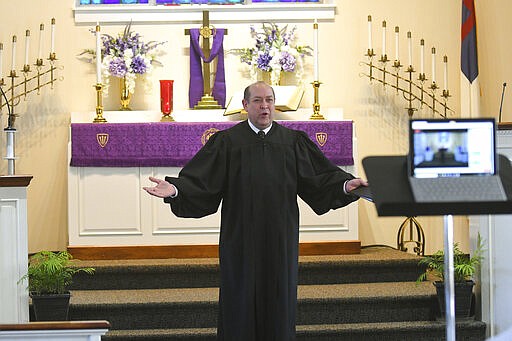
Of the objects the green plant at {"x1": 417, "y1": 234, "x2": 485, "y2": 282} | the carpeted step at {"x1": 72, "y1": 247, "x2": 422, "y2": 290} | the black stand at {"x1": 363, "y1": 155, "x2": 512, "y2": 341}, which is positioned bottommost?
the carpeted step at {"x1": 72, "y1": 247, "x2": 422, "y2": 290}

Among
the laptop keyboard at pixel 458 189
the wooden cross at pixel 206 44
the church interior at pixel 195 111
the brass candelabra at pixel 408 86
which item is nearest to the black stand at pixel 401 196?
the laptop keyboard at pixel 458 189

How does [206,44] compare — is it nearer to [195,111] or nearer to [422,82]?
[195,111]

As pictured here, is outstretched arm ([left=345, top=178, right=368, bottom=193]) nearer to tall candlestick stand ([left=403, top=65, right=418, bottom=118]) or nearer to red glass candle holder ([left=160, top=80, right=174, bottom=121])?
red glass candle holder ([left=160, top=80, right=174, bottom=121])

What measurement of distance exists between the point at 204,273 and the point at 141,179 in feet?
3.61

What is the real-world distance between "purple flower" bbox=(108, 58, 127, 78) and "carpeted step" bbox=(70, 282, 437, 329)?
224cm

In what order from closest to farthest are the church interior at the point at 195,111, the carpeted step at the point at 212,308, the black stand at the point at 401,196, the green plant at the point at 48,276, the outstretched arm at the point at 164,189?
the black stand at the point at 401,196, the outstretched arm at the point at 164,189, the green plant at the point at 48,276, the carpeted step at the point at 212,308, the church interior at the point at 195,111

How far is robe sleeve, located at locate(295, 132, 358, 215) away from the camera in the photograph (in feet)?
17.0

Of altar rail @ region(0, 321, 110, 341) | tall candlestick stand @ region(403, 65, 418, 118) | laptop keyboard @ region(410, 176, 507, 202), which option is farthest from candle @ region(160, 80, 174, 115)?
laptop keyboard @ region(410, 176, 507, 202)

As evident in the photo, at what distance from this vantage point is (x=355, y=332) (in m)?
6.23

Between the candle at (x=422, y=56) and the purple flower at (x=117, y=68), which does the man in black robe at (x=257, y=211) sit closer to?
the purple flower at (x=117, y=68)

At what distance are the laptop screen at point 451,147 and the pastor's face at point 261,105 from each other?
2.07m

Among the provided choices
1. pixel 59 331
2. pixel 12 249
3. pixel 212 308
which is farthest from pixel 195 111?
pixel 59 331

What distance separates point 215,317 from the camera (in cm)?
639

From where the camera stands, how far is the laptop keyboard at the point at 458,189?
9.52 ft
